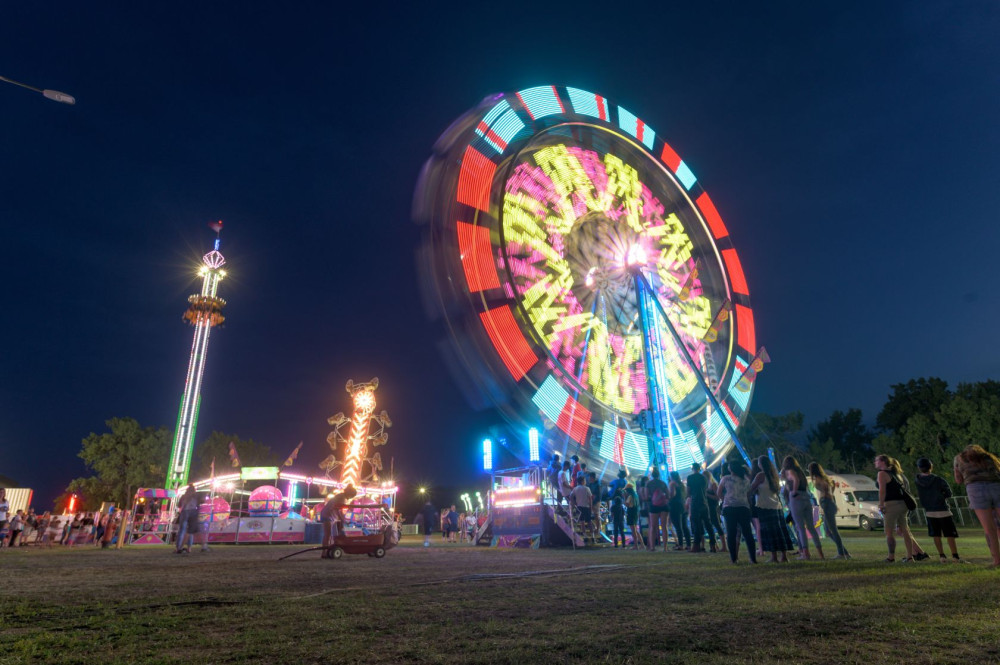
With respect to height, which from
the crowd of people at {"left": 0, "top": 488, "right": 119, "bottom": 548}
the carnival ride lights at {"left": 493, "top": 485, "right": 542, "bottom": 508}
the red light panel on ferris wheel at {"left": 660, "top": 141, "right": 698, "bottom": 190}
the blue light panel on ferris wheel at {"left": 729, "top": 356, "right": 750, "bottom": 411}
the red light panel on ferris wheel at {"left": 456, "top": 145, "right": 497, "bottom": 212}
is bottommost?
the crowd of people at {"left": 0, "top": 488, "right": 119, "bottom": 548}

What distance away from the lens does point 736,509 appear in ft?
21.7

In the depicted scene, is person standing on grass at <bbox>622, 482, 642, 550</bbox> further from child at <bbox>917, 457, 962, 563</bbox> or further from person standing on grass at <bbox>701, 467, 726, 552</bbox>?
child at <bbox>917, 457, 962, 563</bbox>

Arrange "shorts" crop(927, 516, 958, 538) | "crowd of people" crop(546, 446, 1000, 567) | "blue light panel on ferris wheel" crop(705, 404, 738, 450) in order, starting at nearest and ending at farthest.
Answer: "crowd of people" crop(546, 446, 1000, 567)
"shorts" crop(927, 516, 958, 538)
"blue light panel on ferris wheel" crop(705, 404, 738, 450)

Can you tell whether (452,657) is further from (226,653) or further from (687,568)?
(687,568)

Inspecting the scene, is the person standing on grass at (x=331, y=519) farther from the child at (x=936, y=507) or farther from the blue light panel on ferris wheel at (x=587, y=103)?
the blue light panel on ferris wheel at (x=587, y=103)

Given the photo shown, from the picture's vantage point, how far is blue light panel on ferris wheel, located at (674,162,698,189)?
20.7m

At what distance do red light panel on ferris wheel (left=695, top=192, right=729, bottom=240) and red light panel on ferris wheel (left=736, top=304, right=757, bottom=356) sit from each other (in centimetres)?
298

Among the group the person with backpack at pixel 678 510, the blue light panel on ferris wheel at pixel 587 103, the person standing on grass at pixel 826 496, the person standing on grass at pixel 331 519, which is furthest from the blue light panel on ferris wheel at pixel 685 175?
the person standing on grass at pixel 331 519

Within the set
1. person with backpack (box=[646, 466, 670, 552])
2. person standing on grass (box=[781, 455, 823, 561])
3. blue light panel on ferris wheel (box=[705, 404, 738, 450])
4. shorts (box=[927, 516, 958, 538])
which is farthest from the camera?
blue light panel on ferris wheel (box=[705, 404, 738, 450])

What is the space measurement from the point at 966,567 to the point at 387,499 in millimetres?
30355

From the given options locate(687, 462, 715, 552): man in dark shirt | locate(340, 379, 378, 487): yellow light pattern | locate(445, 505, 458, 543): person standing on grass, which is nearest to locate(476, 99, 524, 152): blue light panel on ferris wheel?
locate(687, 462, 715, 552): man in dark shirt

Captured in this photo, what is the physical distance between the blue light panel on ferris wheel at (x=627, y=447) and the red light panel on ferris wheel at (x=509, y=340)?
3607mm

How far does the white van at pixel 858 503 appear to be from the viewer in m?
22.3

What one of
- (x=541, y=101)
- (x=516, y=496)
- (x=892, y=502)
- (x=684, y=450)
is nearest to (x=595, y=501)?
(x=516, y=496)
